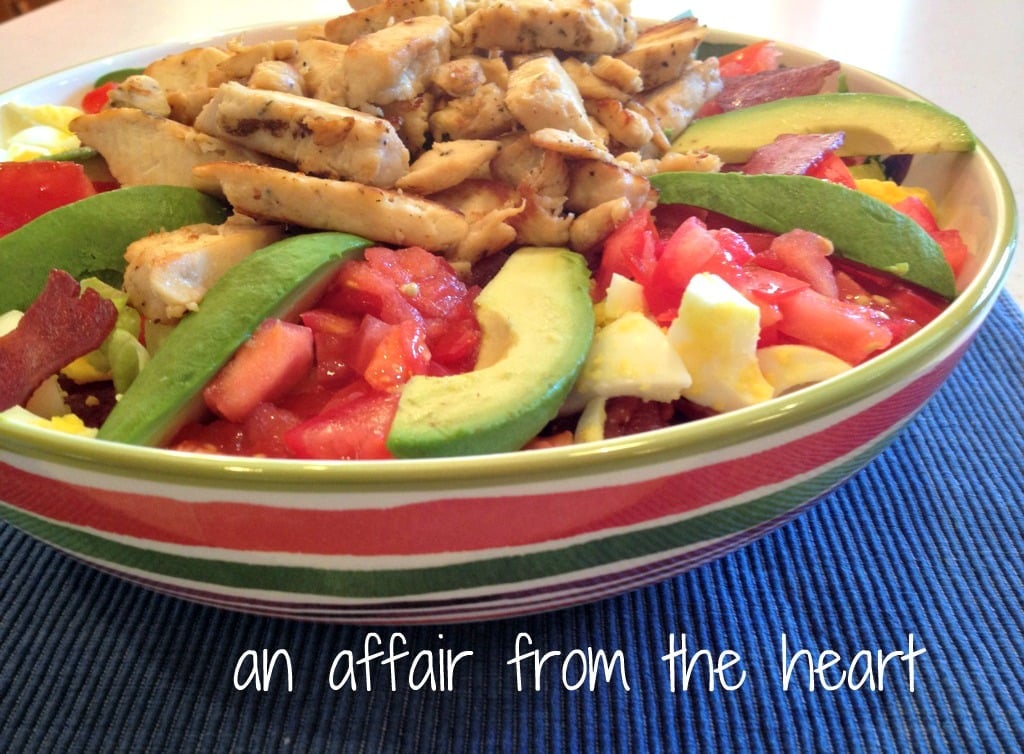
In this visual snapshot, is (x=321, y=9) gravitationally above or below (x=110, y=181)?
below

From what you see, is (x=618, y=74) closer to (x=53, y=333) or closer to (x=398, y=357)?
(x=398, y=357)

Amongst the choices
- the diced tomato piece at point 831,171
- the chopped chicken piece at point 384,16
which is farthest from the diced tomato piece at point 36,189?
the diced tomato piece at point 831,171

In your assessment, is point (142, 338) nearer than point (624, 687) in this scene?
No

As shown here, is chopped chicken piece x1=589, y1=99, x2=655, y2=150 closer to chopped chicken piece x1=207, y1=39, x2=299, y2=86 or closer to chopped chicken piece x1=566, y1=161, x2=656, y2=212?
chopped chicken piece x1=566, y1=161, x2=656, y2=212

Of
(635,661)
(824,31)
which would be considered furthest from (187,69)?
(824,31)

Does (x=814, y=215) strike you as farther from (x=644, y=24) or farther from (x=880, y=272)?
(x=644, y=24)

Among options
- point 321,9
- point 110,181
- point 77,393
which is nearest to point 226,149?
point 110,181
